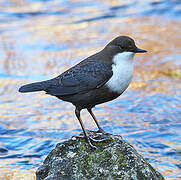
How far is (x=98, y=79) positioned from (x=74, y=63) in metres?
5.23

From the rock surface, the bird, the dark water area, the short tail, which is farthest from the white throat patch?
the dark water area

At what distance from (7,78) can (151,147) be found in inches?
153

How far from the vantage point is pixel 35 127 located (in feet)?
22.4

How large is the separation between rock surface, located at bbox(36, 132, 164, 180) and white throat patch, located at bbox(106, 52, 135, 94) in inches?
21.2

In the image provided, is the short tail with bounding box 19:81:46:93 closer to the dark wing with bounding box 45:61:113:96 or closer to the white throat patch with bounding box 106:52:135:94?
the dark wing with bounding box 45:61:113:96

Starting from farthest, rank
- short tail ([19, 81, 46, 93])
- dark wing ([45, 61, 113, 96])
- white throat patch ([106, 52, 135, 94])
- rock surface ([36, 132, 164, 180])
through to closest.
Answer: short tail ([19, 81, 46, 93]) < dark wing ([45, 61, 113, 96]) < white throat patch ([106, 52, 135, 94]) < rock surface ([36, 132, 164, 180])

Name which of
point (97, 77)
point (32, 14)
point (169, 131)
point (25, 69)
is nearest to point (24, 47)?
point (25, 69)

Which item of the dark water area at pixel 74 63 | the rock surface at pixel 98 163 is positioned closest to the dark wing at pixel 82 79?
the rock surface at pixel 98 163

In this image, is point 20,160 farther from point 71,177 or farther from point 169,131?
point 169,131

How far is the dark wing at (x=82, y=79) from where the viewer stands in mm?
4309

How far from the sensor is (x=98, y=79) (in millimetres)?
4309

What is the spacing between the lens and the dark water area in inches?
243

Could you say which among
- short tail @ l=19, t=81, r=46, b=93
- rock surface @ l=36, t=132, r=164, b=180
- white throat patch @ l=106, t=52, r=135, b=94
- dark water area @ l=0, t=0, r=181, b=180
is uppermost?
white throat patch @ l=106, t=52, r=135, b=94

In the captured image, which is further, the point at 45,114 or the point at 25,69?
the point at 25,69
